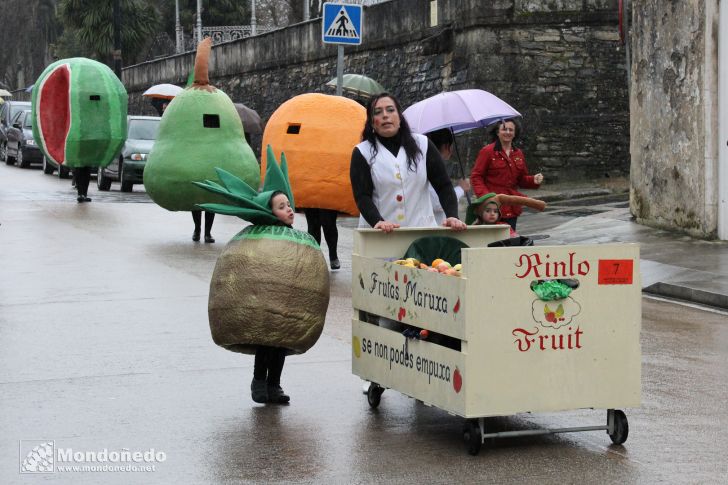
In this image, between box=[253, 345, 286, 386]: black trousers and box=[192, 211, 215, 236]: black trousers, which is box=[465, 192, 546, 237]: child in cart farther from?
box=[192, 211, 215, 236]: black trousers

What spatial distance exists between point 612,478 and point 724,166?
10697 mm

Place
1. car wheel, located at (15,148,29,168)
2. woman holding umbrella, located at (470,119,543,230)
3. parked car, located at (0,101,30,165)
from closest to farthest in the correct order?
woman holding umbrella, located at (470,119,543,230) < car wheel, located at (15,148,29,168) < parked car, located at (0,101,30,165)

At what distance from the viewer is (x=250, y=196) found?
7.68 m

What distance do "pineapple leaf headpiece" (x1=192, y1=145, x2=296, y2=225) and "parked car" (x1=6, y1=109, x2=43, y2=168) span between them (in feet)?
89.8

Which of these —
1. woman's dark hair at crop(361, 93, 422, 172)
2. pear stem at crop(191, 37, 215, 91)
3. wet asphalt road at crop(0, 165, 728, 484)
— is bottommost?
wet asphalt road at crop(0, 165, 728, 484)

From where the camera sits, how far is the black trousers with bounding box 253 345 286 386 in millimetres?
7527

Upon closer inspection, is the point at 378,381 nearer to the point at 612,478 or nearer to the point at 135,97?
the point at 612,478

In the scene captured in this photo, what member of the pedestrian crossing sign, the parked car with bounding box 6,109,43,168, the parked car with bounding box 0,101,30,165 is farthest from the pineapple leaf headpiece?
the parked car with bounding box 0,101,30,165

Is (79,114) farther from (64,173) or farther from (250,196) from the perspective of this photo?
(250,196)

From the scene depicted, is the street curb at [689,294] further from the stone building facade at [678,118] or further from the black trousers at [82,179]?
the black trousers at [82,179]

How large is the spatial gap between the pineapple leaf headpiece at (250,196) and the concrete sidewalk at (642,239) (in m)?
5.75

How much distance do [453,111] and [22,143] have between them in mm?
24606

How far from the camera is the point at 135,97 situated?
166ft

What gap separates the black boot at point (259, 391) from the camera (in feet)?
24.9
